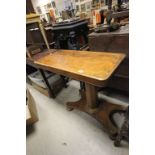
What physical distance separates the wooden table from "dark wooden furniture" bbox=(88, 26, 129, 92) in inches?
13.0

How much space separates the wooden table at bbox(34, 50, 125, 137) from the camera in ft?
3.35

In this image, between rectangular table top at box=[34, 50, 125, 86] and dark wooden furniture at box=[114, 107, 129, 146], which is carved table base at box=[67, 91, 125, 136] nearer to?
dark wooden furniture at box=[114, 107, 129, 146]

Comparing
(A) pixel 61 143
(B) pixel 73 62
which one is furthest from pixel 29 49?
(A) pixel 61 143

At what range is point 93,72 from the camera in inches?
41.7

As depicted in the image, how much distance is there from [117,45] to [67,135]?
47.8 inches

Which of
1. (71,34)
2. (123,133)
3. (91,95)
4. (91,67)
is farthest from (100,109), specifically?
(71,34)

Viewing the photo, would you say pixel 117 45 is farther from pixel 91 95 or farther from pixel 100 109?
pixel 100 109

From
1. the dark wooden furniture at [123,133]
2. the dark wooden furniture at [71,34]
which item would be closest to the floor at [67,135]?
the dark wooden furniture at [123,133]

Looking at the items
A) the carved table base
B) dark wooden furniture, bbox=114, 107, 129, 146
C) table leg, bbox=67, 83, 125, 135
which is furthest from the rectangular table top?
the carved table base
